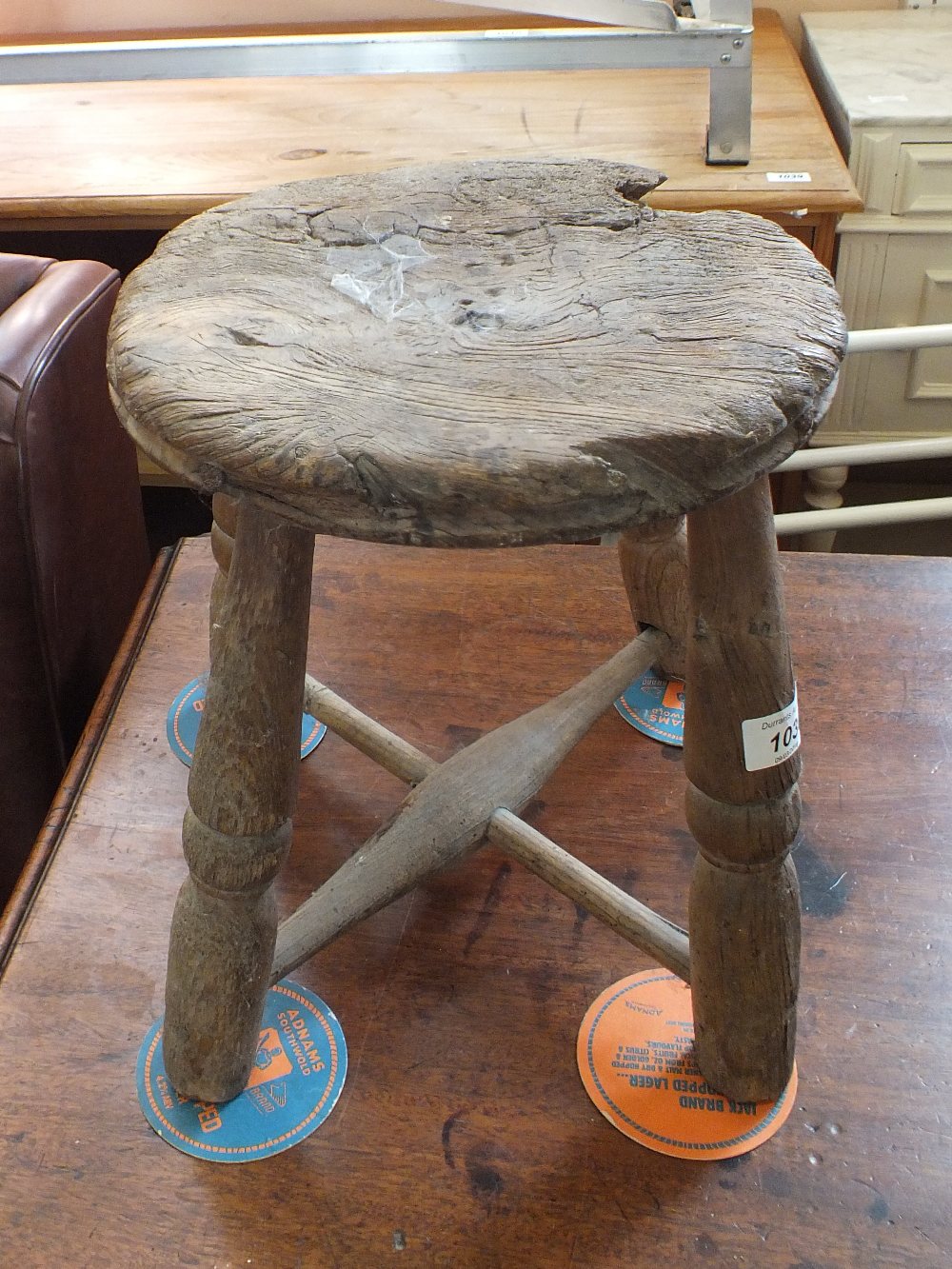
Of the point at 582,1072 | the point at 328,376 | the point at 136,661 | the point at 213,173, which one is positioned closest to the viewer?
the point at 328,376

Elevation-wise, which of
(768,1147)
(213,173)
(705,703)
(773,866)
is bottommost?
(768,1147)

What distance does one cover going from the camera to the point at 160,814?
0.95 meters

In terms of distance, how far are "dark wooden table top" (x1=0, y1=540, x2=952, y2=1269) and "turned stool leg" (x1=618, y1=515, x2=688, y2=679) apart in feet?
0.32

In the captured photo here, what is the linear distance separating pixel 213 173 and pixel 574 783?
0.84 metres

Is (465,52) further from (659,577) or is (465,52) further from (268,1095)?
(268,1095)

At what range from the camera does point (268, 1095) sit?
2.46 feet

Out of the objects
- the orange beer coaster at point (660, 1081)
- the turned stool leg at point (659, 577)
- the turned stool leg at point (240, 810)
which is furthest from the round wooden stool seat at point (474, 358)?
the orange beer coaster at point (660, 1081)

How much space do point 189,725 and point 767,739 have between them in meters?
0.57

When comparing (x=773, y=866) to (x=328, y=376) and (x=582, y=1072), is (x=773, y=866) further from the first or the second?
(x=328, y=376)

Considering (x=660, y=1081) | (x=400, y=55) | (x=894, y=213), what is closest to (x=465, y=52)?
(x=400, y=55)

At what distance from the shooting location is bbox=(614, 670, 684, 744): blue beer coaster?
1021mm

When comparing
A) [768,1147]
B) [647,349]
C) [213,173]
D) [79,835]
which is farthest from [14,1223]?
[213,173]

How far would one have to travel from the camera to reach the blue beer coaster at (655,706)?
3.35ft

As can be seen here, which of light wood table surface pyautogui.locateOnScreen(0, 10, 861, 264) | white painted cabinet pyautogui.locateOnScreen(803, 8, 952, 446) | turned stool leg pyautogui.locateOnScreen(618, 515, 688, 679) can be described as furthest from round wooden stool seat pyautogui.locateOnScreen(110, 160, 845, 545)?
white painted cabinet pyautogui.locateOnScreen(803, 8, 952, 446)
